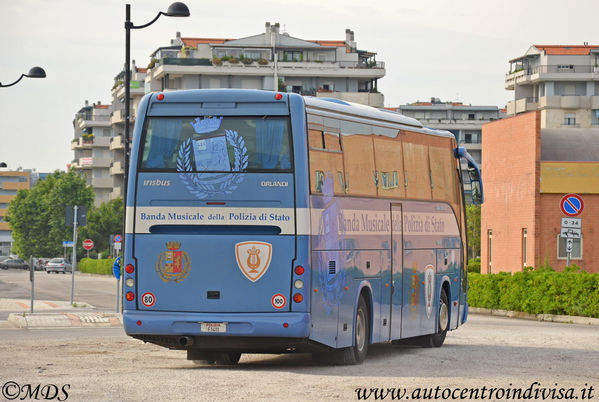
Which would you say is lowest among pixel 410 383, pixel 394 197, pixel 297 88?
pixel 410 383

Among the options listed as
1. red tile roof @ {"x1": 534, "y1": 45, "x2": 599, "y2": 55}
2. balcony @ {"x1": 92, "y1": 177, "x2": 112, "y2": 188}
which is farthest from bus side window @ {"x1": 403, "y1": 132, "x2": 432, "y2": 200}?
balcony @ {"x1": 92, "y1": 177, "x2": 112, "y2": 188}

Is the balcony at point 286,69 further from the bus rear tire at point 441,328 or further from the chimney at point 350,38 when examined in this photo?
the bus rear tire at point 441,328

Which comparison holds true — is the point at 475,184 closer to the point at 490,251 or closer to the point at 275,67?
the point at 490,251

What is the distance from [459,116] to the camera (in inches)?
6486

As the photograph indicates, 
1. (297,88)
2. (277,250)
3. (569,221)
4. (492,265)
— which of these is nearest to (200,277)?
(277,250)

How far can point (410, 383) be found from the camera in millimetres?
14305

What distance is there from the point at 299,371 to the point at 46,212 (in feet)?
380

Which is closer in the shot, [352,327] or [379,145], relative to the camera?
[352,327]

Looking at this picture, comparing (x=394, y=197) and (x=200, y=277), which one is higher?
(x=394, y=197)

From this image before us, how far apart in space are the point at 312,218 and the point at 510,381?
3.30m

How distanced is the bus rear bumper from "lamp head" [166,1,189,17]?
14.6 meters

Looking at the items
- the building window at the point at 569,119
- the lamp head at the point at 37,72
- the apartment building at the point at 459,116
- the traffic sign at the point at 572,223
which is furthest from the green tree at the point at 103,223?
the traffic sign at the point at 572,223

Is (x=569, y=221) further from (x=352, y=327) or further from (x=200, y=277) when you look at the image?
(x=200, y=277)

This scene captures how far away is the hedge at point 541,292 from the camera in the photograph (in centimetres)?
3192
